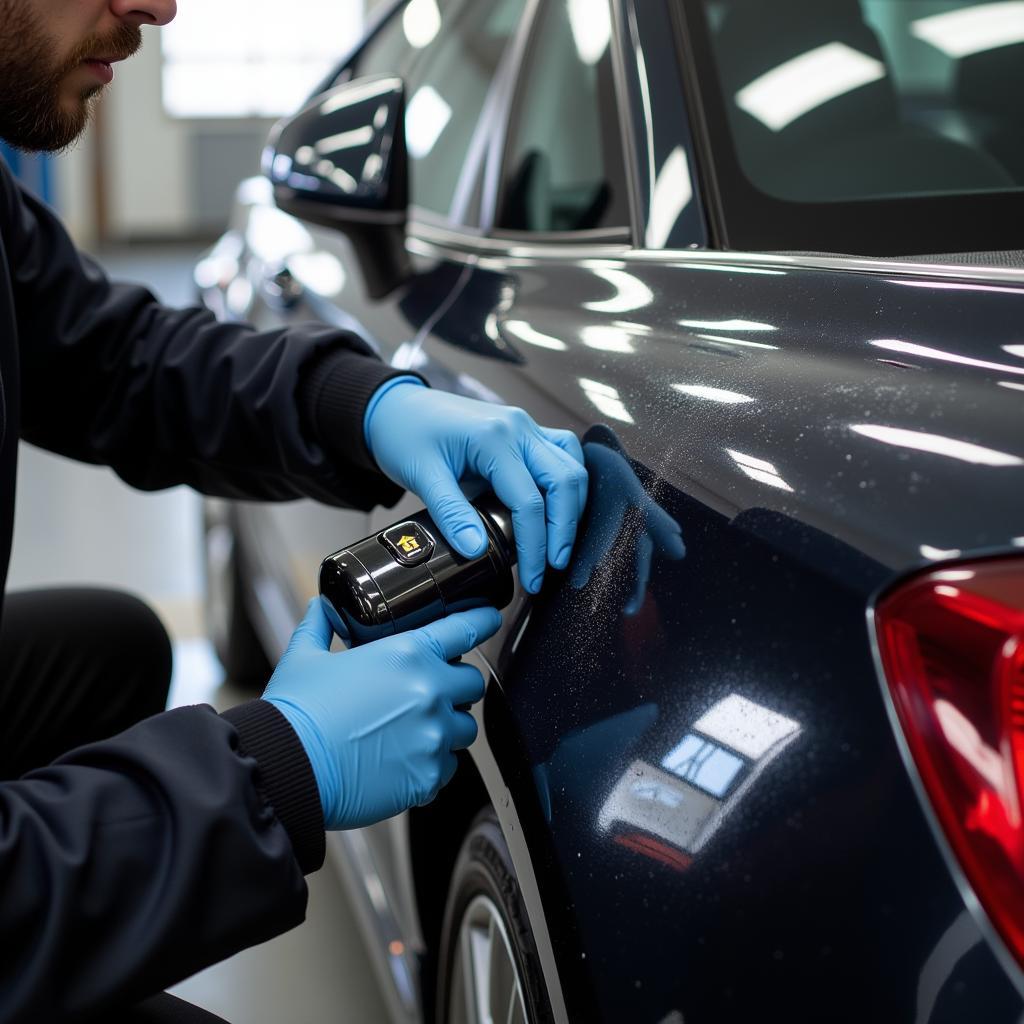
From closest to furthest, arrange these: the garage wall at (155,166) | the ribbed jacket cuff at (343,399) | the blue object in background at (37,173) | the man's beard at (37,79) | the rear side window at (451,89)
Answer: the man's beard at (37,79)
the ribbed jacket cuff at (343,399)
the rear side window at (451,89)
the blue object in background at (37,173)
the garage wall at (155,166)

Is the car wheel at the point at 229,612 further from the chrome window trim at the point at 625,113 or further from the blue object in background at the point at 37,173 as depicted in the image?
the blue object in background at the point at 37,173

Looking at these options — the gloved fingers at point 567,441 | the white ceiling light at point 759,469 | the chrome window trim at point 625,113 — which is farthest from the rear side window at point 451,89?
the white ceiling light at point 759,469

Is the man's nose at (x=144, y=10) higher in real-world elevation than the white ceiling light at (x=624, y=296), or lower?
higher

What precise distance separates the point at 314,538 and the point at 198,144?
10.1m

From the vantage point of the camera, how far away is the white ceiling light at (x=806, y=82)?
3.89ft

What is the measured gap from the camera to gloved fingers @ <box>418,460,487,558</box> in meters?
0.93

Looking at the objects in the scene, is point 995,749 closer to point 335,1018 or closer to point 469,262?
point 469,262

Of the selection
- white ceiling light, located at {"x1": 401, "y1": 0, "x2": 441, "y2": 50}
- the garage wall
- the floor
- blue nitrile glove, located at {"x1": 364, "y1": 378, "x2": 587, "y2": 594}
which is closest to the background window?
the garage wall

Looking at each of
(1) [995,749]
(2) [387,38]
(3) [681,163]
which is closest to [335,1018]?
(3) [681,163]

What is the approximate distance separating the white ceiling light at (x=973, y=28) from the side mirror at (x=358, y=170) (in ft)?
1.98

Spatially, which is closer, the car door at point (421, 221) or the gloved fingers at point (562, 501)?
the gloved fingers at point (562, 501)

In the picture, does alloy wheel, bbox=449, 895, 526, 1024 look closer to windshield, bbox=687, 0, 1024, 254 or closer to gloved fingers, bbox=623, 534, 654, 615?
gloved fingers, bbox=623, 534, 654, 615

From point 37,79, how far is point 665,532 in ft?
2.15

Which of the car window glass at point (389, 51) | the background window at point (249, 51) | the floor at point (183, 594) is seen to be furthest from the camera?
the background window at point (249, 51)
